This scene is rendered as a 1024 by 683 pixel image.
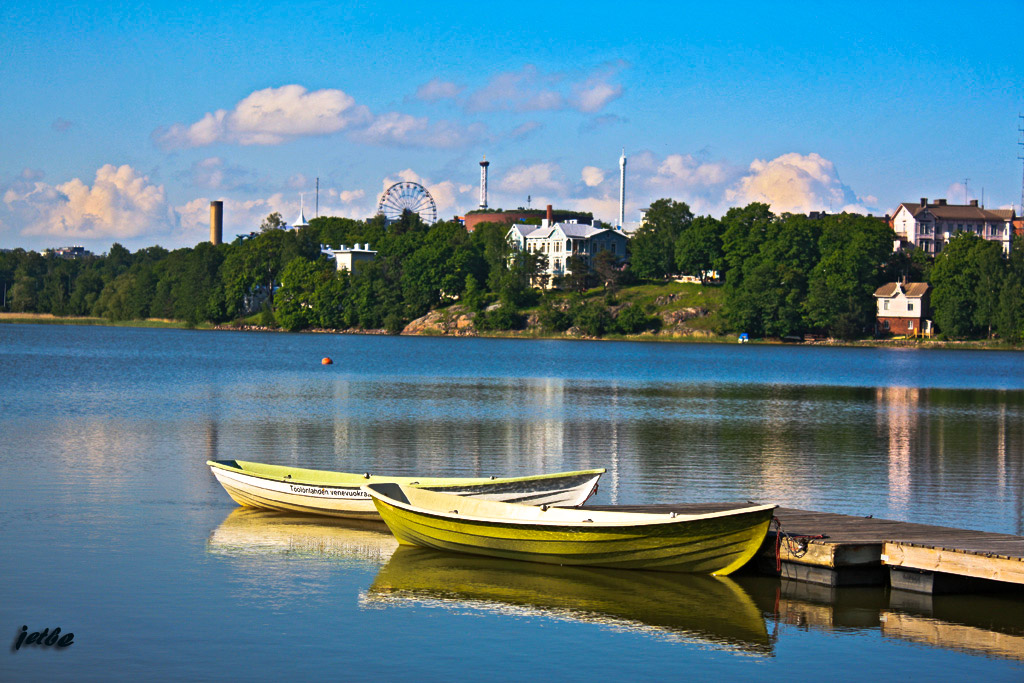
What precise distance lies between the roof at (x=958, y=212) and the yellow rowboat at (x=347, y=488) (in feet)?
594

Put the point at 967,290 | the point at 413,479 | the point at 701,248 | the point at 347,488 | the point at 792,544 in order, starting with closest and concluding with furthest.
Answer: the point at 792,544
the point at 347,488
the point at 413,479
the point at 967,290
the point at 701,248

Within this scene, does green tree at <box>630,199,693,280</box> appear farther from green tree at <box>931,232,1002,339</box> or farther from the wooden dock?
the wooden dock

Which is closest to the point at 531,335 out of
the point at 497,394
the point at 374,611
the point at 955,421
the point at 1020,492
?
the point at 497,394

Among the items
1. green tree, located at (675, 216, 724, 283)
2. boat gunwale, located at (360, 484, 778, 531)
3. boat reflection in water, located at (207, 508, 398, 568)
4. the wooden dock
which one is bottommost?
boat reflection in water, located at (207, 508, 398, 568)

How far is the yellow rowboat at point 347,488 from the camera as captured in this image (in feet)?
74.6

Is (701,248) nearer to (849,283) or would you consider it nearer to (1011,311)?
(849,283)

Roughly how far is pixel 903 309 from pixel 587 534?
152 metres

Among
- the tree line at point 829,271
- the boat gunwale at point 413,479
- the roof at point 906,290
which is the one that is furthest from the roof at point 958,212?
the boat gunwale at point 413,479

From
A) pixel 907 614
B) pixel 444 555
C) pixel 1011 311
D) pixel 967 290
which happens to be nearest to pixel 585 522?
pixel 444 555

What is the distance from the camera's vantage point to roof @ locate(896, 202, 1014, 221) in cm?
19162

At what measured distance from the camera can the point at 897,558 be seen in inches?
728

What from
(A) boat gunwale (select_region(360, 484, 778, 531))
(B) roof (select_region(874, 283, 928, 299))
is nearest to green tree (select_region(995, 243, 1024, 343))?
(B) roof (select_region(874, 283, 928, 299))

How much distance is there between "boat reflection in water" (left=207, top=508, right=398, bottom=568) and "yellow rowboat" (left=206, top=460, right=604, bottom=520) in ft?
0.97

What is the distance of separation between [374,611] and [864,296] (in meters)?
156
